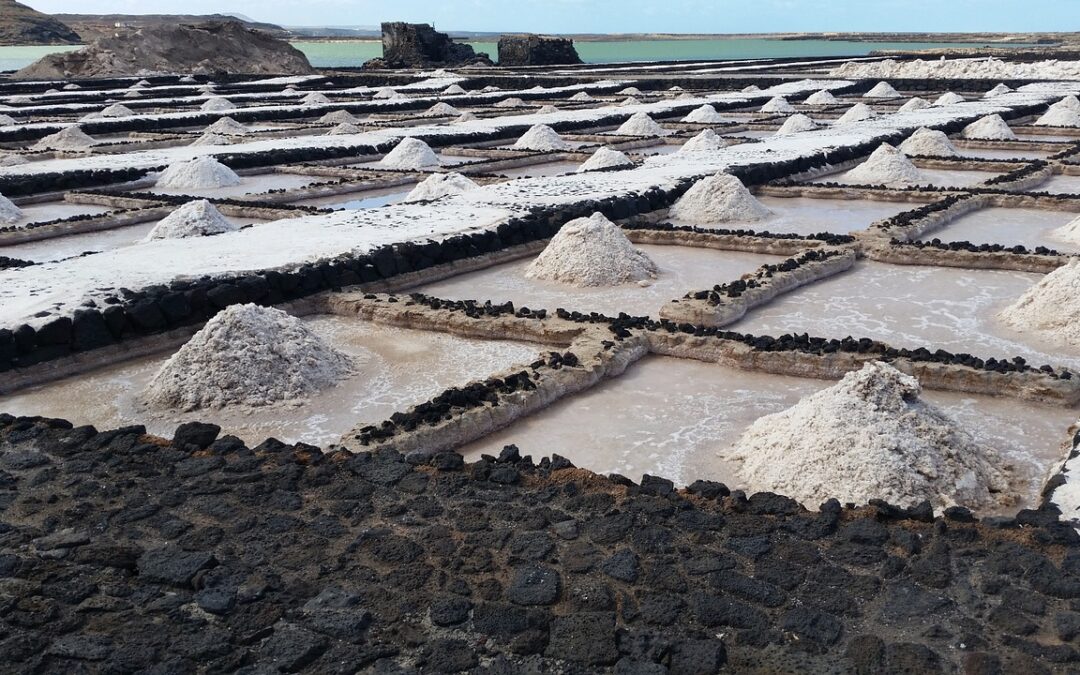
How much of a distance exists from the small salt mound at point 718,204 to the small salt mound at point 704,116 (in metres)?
10.3

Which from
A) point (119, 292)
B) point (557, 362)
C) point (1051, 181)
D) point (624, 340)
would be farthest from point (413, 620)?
point (1051, 181)

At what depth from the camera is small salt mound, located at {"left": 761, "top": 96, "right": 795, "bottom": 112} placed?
81.0 ft

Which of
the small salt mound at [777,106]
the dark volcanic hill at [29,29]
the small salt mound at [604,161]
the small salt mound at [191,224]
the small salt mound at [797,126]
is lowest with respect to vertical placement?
the small salt mound at [191,224]

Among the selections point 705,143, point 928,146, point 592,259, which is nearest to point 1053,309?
point 592,259

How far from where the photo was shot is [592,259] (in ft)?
29.3

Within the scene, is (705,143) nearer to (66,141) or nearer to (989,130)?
(989,130)

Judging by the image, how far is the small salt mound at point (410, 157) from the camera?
16.2 metres

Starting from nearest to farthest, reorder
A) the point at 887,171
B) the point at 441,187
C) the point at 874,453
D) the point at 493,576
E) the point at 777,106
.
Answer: the point at 493,576
the point at 874,453
the point at 441,187
the point at 887,171
the point at 777,106

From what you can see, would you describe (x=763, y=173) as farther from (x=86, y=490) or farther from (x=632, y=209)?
(x=86, y=490)

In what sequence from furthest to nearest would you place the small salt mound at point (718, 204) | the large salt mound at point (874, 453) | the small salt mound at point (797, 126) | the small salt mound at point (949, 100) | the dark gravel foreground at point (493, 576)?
1. the small salt mound at point (949, 100)
2. the small salt mound at point (797, 126)
3. the small salt mound at point (718, 204)
4. the large salt mound at point (874, 453)
5. the dark gravel foreground at point (493, 576)

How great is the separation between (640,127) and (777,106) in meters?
6.09

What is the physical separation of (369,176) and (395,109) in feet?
42.6

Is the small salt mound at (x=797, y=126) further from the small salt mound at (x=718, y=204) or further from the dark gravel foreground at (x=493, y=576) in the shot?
the dark gravel foreground at (x=493, y=576)

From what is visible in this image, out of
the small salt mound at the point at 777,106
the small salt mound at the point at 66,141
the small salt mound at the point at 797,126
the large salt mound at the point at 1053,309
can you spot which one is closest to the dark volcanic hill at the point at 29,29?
the small salt mound at the point at 66,141
